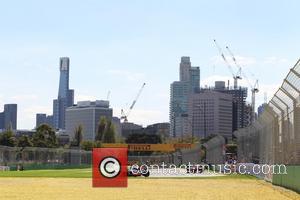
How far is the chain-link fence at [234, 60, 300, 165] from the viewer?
26.6 meters

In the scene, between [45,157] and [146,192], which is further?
[45,157]

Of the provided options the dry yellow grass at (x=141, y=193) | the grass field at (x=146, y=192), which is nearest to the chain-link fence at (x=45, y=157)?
the grass field at (x=146, y=192)

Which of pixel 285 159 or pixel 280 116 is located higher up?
pixel 280 116

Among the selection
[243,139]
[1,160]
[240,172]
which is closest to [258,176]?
[243,139]

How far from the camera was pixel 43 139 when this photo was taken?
139500 mm

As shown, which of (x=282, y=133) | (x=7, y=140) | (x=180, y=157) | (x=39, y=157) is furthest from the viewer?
(x=180, y=157)

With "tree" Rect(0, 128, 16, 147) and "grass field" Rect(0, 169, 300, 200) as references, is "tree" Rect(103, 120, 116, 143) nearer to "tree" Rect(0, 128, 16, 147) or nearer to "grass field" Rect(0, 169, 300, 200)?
"tree" Rect(0, 128, 16, 147)

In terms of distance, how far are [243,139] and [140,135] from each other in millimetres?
125276

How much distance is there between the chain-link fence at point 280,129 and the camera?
26.6 meters

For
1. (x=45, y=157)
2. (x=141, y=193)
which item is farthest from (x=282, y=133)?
(x=45, y=157)

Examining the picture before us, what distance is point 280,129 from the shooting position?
34.3m

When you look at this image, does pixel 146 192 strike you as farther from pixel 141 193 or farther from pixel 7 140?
pixel 7 140

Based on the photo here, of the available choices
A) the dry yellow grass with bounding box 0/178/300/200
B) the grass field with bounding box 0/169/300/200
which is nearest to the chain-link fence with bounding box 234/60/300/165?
the grass field with bounding box 0/169/300/200

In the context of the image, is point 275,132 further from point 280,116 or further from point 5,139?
point 5,139
